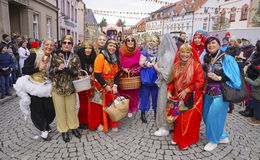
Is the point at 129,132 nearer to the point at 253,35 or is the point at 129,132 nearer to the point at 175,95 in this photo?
the point at 175,95

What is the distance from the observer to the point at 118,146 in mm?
3174

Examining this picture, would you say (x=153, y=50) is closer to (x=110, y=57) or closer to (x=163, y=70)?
(x=163, y=70)

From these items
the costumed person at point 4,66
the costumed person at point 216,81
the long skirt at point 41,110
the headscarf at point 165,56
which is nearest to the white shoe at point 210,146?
the costumed person at point 216,81

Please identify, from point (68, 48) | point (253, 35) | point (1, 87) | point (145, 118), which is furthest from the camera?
point (253, 35)

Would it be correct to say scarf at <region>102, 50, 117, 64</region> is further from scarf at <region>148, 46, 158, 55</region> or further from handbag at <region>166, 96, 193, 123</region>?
handbag at <region>166, 96, 193, 123</region>

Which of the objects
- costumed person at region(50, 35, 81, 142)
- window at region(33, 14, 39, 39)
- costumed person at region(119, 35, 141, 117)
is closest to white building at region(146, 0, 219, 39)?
window at region(33, 14, 39, 39)

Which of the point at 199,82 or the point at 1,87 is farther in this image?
the point at 1,87

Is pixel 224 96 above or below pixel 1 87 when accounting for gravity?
above

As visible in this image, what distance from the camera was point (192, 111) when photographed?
2963mm

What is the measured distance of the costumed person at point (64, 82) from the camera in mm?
3004

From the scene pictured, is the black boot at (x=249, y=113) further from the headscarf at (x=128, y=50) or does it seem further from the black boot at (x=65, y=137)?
the black boot at (x=65, y=137)

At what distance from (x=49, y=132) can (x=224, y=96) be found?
3.25 m

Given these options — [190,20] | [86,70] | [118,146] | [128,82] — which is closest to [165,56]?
[128,82]

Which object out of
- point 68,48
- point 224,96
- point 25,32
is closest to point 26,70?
point 68,48
